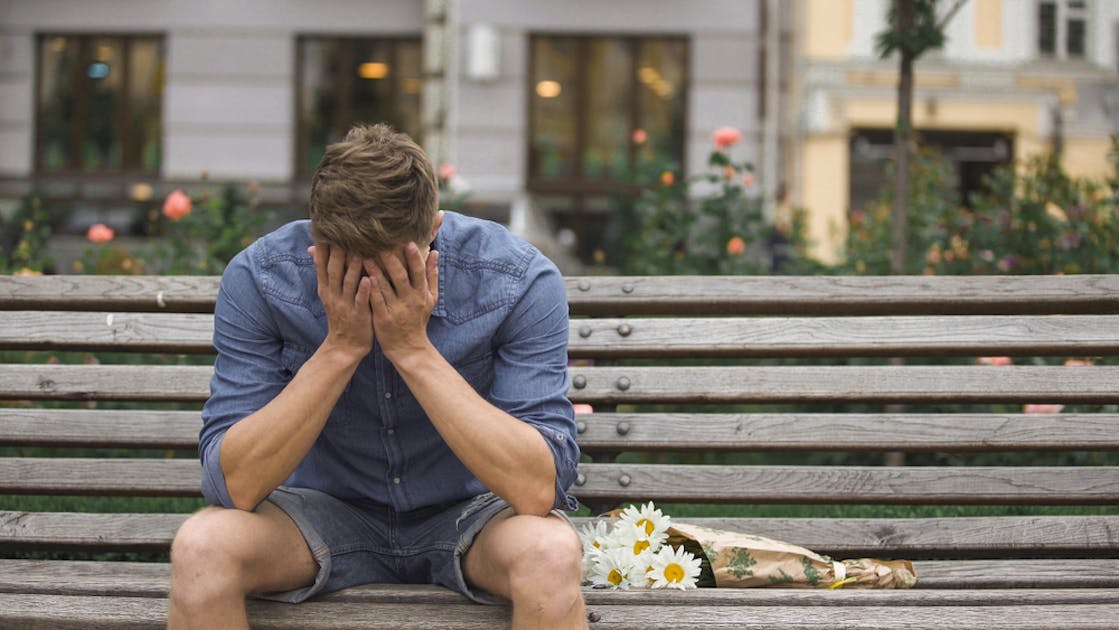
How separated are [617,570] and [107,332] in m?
1.57

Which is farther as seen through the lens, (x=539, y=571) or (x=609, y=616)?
(x=609, y=616)

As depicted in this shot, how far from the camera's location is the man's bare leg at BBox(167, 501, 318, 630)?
242 cm

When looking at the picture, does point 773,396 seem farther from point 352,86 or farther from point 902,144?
point 352,86

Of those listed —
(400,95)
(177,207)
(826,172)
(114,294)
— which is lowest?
(114,294)

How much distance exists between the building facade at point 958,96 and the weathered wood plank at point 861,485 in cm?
1290

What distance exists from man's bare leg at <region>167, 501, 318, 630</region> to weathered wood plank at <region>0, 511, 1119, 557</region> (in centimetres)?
83

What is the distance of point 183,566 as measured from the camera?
96.0 inches

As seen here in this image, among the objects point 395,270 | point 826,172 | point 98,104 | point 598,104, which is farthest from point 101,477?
point 826,172

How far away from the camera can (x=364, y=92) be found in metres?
15.1

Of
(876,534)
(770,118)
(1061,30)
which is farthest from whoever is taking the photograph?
(1061,30)

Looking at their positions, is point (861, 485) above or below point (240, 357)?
below

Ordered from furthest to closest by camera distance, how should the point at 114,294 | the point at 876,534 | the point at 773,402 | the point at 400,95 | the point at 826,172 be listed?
the point at 826,172
the point at 400,95
the point at 114,294
the point at 773,402
the point at 876,534

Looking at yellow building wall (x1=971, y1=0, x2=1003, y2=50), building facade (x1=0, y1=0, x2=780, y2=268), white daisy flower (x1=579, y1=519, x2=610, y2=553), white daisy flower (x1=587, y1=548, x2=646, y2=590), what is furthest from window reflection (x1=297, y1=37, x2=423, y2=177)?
white daisy flower (x1=587, y1=548, x2=646, y2=590)

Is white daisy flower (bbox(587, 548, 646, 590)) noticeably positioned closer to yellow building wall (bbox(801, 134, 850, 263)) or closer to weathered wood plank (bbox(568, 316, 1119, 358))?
weathered wood plank (bbox(568, 316, 1119, 358))
